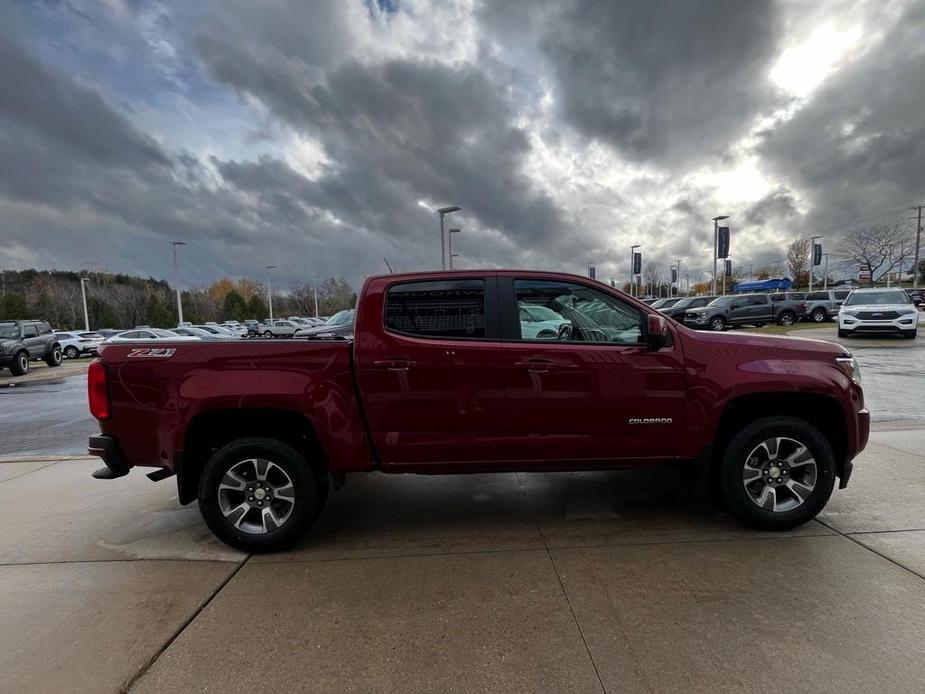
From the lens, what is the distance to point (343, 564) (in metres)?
3.33

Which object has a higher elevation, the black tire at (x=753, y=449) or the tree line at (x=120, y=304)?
the tree line at (x=120, y=304)

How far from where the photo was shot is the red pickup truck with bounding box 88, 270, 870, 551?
135 inches

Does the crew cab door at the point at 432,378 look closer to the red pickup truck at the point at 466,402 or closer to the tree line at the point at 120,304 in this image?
the red pickup truck at the point at 466,402

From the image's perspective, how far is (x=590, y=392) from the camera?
A: 3.46m

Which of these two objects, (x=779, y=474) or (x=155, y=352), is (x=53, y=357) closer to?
(x=155, y=352)

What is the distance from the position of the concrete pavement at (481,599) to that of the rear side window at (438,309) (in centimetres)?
153

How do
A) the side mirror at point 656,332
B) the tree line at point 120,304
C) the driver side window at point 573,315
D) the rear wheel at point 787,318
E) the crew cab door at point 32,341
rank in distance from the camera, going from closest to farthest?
the side mirror at point 656,332 → the driver side window at point 573,315 → the crew cab door at point 32,341 → the rear wheel at point 787,318 → the tree line at point 120,304

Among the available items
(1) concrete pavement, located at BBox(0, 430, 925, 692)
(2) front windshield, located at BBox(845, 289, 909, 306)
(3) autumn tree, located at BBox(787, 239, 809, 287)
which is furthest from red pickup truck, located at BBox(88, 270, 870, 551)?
(3) autumn tree, located at BBox(787, 239, 809, 287)

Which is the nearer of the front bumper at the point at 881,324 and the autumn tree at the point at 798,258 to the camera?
the front bumper at the point at 881,324

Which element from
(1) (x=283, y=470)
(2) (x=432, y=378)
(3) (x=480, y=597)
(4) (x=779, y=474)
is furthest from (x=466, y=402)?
(4) (x=779, y=474)

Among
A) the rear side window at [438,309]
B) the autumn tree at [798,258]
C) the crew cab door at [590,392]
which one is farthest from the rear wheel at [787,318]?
the autumn tree at [798,258]

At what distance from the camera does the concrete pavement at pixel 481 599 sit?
233 centimetres

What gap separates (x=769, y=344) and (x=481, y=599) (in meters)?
2.67

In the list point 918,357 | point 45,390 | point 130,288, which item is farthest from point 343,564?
point 130,288
